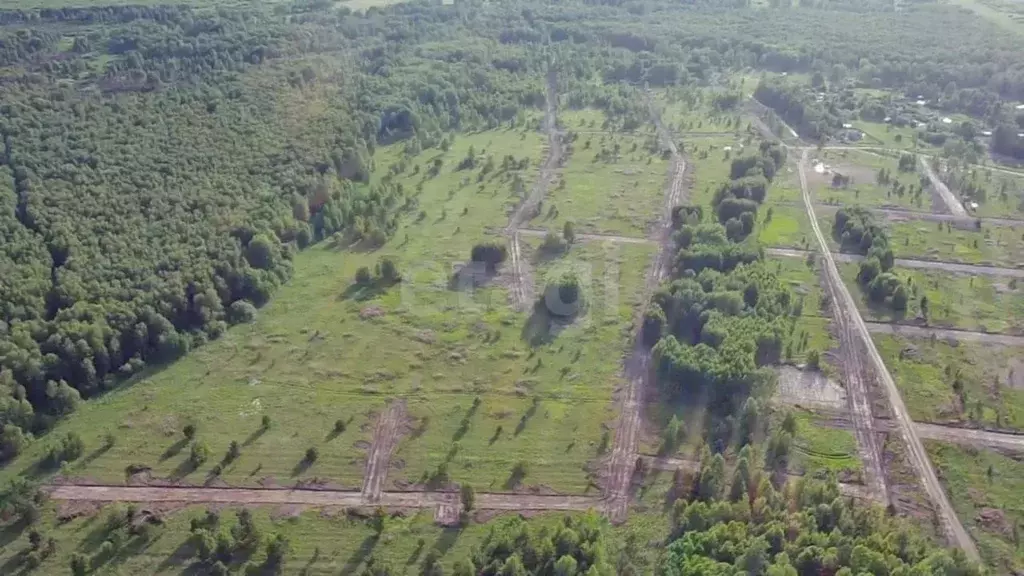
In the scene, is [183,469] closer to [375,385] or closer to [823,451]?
[375,385]

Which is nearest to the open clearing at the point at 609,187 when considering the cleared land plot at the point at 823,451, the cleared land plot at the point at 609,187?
the cleared land plot at the point at 609,187

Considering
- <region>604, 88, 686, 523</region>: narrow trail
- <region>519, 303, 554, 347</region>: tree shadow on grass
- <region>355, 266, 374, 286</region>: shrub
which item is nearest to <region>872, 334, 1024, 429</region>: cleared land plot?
<region>604, 88, 686, 523</region>: narrow trail

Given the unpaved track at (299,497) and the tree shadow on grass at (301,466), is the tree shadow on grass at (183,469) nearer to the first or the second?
the unpaved track at (299,497)

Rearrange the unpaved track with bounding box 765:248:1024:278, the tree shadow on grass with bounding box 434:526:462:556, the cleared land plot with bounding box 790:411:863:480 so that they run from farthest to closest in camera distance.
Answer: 1. the unpaved track with bounding box 765:248:1024:278
2. the cleared land plot with bounding box 790:411:863:480
3. the tree shadow on grass with bounding box 434:526:462:556

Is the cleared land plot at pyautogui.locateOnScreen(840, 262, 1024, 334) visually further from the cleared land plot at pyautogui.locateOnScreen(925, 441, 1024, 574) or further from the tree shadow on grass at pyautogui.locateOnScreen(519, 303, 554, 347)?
the tree shadow on grass at pyautogui.locateOnScreen(519, 303, 554, 347)

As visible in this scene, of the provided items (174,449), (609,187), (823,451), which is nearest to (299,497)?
(174,449)

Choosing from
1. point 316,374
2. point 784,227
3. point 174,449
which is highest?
point 784,227
